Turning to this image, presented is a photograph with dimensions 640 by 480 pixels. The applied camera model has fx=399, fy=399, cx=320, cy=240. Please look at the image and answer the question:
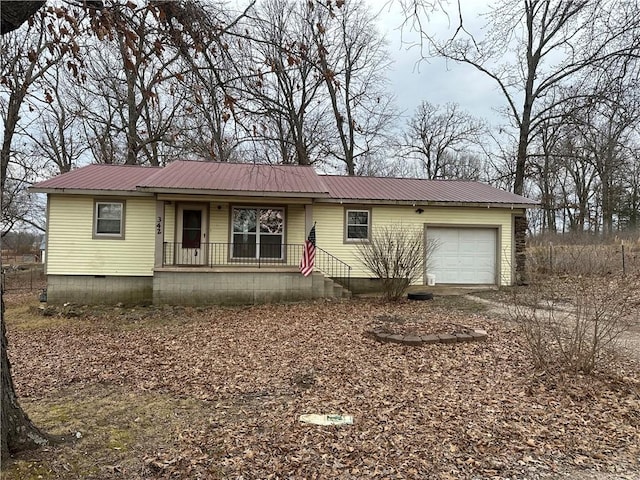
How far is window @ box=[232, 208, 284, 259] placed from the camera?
11.8 m

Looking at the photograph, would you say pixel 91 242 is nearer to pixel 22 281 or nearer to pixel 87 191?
pixel 87 191

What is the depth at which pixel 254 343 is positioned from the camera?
658 centimetres

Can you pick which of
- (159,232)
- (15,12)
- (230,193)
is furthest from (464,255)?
(15,12)

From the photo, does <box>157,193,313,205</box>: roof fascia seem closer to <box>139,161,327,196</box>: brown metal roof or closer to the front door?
<box>139,161,327,196</box>: brown metal roof

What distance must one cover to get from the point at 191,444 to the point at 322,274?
811 centimetres

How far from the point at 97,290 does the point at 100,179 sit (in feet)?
10.7

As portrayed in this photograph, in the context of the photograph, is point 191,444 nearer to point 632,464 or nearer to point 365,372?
point 365,372

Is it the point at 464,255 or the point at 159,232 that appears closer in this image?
the point at 159,232

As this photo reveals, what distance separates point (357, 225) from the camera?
12.4m

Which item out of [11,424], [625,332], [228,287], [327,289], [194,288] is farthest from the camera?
[327,289]

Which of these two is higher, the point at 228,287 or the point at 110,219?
the point at 110,219

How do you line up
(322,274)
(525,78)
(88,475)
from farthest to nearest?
(525,78)
(322,274)
(88,475)

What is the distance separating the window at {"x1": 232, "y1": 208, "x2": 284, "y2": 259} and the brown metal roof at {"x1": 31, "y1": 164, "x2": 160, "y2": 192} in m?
3.03

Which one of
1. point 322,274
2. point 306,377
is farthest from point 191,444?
point 322,274
